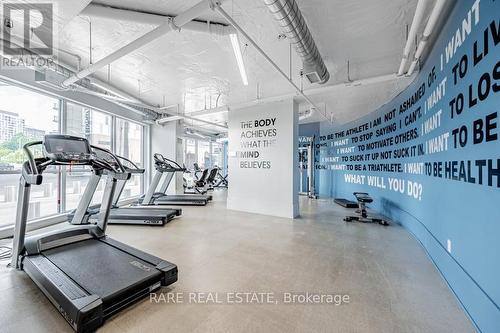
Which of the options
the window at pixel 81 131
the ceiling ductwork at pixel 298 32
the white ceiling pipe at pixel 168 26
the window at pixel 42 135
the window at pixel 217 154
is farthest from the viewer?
the window at pixel 217 154

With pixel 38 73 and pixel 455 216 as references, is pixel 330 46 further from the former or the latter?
pixel 38 73

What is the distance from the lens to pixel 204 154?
519 inches

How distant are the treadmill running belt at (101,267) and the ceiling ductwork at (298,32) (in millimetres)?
2913

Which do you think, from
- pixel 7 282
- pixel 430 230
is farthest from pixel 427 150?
pixel 7 282

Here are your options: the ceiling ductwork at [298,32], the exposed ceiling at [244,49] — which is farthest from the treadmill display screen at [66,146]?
the ceiling ductwork at [298,32]

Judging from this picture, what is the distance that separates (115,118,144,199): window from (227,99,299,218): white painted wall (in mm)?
A: 3783

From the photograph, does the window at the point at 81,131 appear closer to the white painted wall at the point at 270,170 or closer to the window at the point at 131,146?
the window at the point at 131,146

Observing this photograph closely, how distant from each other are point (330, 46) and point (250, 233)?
3.55m

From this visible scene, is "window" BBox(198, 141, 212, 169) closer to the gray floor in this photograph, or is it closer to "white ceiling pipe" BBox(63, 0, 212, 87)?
the gray floor

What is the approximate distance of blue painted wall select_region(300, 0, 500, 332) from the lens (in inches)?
63.1

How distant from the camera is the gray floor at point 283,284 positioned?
1.69m

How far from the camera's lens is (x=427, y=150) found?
3156 mm

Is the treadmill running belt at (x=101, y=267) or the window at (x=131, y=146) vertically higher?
the window at (x=131, y=146)

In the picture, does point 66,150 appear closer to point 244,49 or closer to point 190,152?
point 244,49
